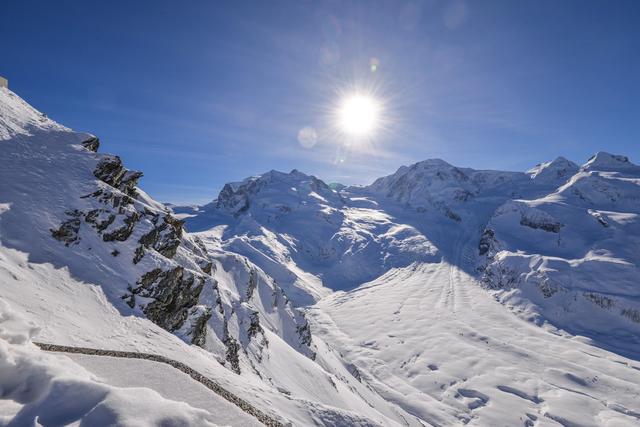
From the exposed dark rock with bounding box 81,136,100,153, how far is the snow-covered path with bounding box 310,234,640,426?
188 feet

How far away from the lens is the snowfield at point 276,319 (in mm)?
9953

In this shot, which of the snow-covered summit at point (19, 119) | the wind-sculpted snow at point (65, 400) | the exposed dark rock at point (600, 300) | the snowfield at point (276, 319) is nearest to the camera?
the wind-sculpted snow at point (65, 400)

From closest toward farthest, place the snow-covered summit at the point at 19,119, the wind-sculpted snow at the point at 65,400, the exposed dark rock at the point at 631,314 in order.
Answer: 1. the wind-sculpted snow at the point at 65,400
2. the snow-covered summit at the point at 19,119
3. the exposed dark rock at the point at 631,314

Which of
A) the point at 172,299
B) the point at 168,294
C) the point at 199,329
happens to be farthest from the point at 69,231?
the point at 199,329

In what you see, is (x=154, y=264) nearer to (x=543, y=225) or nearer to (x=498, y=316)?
(x=498, y=316)

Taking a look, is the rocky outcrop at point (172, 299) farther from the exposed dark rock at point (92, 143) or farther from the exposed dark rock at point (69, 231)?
the exposed dark rock at point (92, 143)

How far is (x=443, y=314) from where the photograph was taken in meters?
98.9

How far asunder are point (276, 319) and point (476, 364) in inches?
1760

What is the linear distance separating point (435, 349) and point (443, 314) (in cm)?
2386

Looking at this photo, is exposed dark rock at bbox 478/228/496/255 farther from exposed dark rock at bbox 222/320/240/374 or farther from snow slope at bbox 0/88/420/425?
exposed dark rock at bbox 222/320/240/374

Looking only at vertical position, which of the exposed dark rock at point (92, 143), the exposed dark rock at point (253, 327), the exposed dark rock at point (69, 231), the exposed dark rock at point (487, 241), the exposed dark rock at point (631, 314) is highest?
the exposed dark rock at point (487, 241)

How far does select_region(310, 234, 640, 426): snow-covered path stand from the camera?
53000mm

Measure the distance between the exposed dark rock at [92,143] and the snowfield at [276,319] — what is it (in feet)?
0.62

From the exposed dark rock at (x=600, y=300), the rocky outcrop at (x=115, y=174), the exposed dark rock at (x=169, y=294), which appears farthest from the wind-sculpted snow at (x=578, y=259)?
the rocky outcrop at (x=115, y=174)
